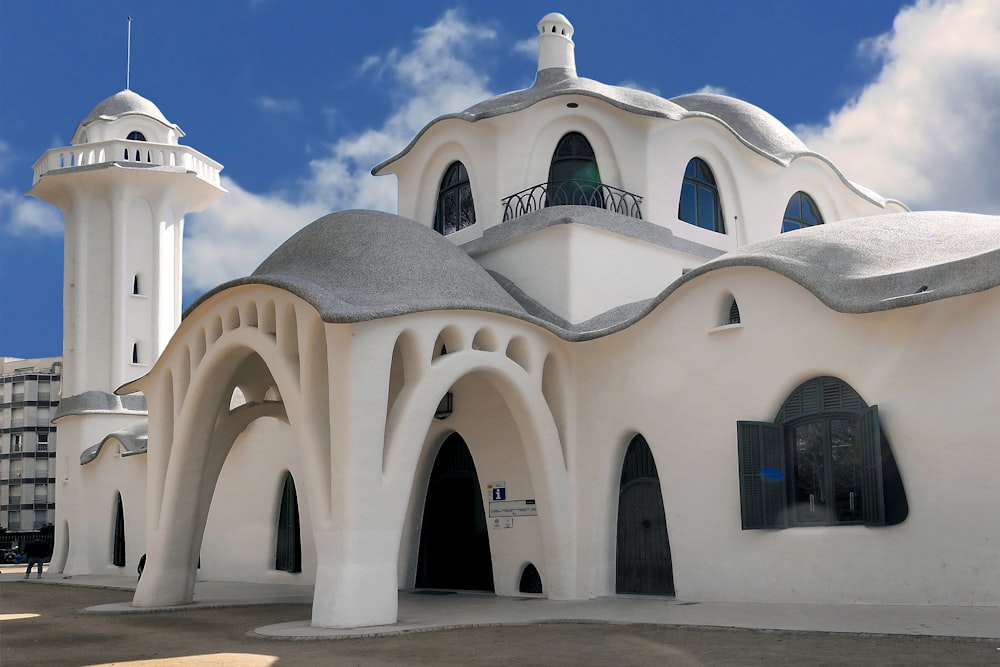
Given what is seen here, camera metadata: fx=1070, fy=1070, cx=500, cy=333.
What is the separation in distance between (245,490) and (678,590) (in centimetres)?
1325

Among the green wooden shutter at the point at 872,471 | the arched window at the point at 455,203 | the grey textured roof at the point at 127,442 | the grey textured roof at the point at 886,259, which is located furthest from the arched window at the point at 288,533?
the green wooden shutter at the point at 872,471

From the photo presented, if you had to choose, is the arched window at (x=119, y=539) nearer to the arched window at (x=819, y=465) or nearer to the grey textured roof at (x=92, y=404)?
the grey textured roof at (x=92, y=404)

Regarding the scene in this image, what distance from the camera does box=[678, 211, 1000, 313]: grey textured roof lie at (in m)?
13.3

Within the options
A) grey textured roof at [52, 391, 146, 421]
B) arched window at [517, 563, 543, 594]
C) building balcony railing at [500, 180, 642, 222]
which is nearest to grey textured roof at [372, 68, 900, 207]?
building balcony railing at [500, 180, 642, 222]

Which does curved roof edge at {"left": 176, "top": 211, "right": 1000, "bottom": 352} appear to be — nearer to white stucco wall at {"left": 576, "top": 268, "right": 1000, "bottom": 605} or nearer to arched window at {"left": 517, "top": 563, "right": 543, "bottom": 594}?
white stucco wall at {"left": 576, "top": 268, "right": 1000, "bottom": 605}

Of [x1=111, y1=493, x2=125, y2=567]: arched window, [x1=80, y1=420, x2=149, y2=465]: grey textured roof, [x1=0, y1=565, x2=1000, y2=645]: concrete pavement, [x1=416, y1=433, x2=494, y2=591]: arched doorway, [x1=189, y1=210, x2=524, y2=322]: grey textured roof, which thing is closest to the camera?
[x1=0, y1=565, x2=1000, y2=645]: concrete pavement

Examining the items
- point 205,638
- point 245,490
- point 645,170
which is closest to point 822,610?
point 205,638

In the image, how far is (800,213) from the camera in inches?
979

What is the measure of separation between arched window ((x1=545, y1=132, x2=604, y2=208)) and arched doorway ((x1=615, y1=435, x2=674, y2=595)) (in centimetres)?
629

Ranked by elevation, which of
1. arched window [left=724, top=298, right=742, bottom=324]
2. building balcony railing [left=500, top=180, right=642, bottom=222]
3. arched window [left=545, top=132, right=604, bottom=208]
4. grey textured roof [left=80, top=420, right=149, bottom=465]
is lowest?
grey textured roof [left=80, top=420, right=149, bottom=465]

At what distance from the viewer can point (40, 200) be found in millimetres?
31500

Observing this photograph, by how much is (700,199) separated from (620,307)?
484 cm

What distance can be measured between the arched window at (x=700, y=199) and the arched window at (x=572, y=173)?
2.02 m

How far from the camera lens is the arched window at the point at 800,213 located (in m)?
24.6
